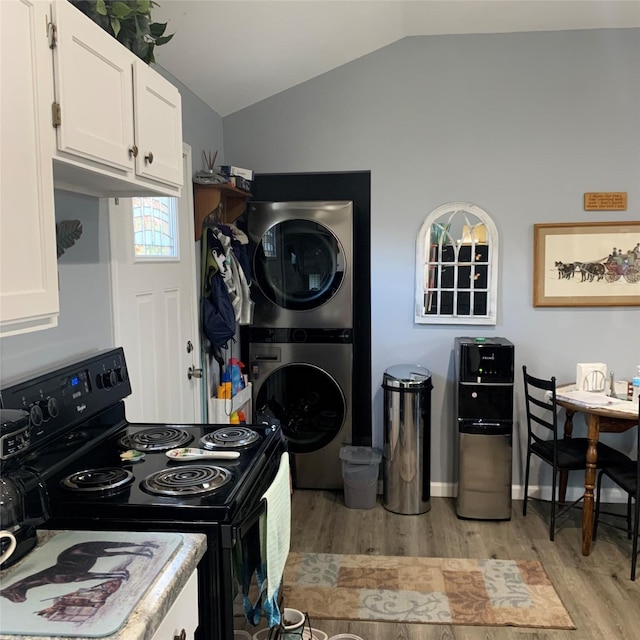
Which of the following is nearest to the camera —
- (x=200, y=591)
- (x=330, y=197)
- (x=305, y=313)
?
(x=200, y=591)

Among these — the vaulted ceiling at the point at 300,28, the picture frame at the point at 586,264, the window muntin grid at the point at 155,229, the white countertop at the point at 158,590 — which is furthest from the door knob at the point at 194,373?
the picture frame at the point at 586,264

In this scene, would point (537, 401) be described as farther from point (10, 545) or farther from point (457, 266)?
point (10, 545)

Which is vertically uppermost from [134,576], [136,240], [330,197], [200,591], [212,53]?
[212,53]

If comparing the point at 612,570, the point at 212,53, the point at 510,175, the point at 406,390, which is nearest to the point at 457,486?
the point at 406,390

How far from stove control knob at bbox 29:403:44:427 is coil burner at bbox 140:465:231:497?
0.32 m

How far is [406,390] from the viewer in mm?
3521

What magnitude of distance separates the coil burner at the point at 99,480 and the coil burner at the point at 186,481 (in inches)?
2.2

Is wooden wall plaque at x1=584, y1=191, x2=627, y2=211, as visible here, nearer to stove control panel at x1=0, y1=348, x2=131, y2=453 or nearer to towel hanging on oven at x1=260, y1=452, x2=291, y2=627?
towel hanging on oven at x1=260, y1=452, x2=291, y2=627

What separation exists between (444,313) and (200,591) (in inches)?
105

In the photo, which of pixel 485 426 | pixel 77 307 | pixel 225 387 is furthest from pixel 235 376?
pixel 77 307

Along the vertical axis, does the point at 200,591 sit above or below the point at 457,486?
above

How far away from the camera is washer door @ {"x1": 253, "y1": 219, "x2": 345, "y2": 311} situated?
3.71 meters

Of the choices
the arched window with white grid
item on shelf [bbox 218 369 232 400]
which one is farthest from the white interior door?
the arched window with white grid

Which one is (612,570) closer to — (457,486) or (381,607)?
(457,486)
